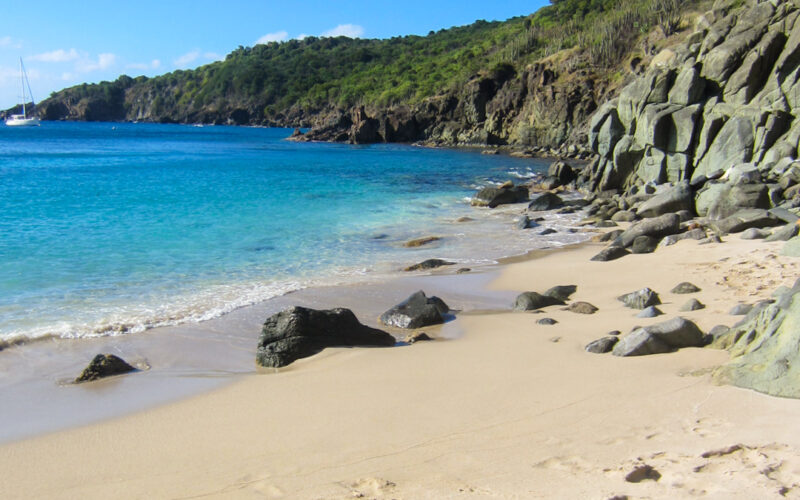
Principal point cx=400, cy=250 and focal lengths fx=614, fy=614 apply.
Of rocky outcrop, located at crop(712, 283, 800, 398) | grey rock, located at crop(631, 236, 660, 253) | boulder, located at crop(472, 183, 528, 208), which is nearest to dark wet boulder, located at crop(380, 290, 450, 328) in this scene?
rocky outcrop, located at crop(712, 283, 800, 398)

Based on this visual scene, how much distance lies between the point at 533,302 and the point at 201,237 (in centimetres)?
1113

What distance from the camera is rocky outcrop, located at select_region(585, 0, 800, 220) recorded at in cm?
1797

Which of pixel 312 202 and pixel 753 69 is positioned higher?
pixel 753 69

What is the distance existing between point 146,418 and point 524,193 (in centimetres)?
2268

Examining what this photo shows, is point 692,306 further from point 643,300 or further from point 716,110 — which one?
point 716,110

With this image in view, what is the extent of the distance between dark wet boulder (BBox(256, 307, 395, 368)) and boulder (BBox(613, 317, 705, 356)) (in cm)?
325

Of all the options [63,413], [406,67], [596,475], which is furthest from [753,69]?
[406,67]

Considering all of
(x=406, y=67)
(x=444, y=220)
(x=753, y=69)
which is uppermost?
(x=406, y=67)

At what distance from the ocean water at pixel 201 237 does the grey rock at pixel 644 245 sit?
2956 millimetres

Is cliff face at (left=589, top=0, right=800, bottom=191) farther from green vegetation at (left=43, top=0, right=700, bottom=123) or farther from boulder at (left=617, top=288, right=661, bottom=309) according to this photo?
green vegetation at (left=43, top=0, right=700, bottom=123)

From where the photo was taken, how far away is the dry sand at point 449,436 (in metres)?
4.27

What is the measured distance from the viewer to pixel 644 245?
1398 cm

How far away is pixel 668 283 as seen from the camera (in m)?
10.9

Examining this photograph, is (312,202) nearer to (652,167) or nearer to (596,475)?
(652,167)
